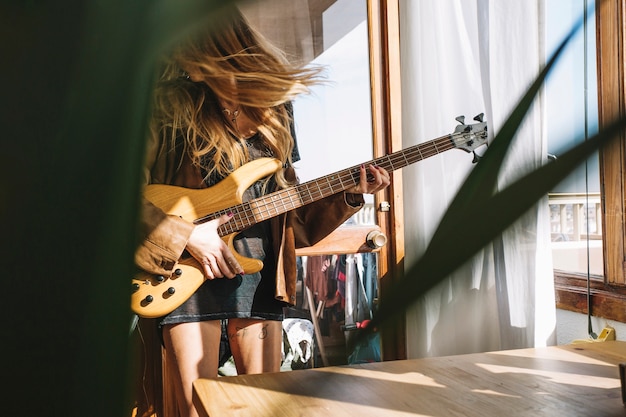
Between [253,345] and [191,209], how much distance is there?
0.45 meters

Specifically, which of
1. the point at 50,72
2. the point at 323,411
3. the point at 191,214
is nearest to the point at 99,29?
the point at 50,72

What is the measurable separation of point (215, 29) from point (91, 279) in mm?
46

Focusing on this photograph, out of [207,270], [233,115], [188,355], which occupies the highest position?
[233,115]

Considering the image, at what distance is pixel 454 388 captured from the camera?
521mm

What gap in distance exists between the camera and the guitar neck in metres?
1.82

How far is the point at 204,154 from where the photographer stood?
1.88m

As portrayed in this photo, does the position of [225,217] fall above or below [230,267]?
above

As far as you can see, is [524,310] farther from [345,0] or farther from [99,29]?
[99,29]

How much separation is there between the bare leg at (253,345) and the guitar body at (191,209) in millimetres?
167

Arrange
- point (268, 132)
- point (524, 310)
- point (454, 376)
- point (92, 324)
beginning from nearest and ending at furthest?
point (92, 324) → point (454, 376) → point (268, 132) → point (524, 310)

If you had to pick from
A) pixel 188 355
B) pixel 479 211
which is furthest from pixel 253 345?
pixel 479 211

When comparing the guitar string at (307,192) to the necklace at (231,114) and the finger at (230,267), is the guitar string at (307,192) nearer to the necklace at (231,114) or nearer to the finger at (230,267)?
the finger at (230,267)

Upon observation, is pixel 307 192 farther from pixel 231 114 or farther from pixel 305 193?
pixel 231 114

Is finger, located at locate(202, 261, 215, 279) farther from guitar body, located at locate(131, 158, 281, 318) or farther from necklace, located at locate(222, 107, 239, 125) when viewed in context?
necklace, located at locate(222, 107, 239, 125)
